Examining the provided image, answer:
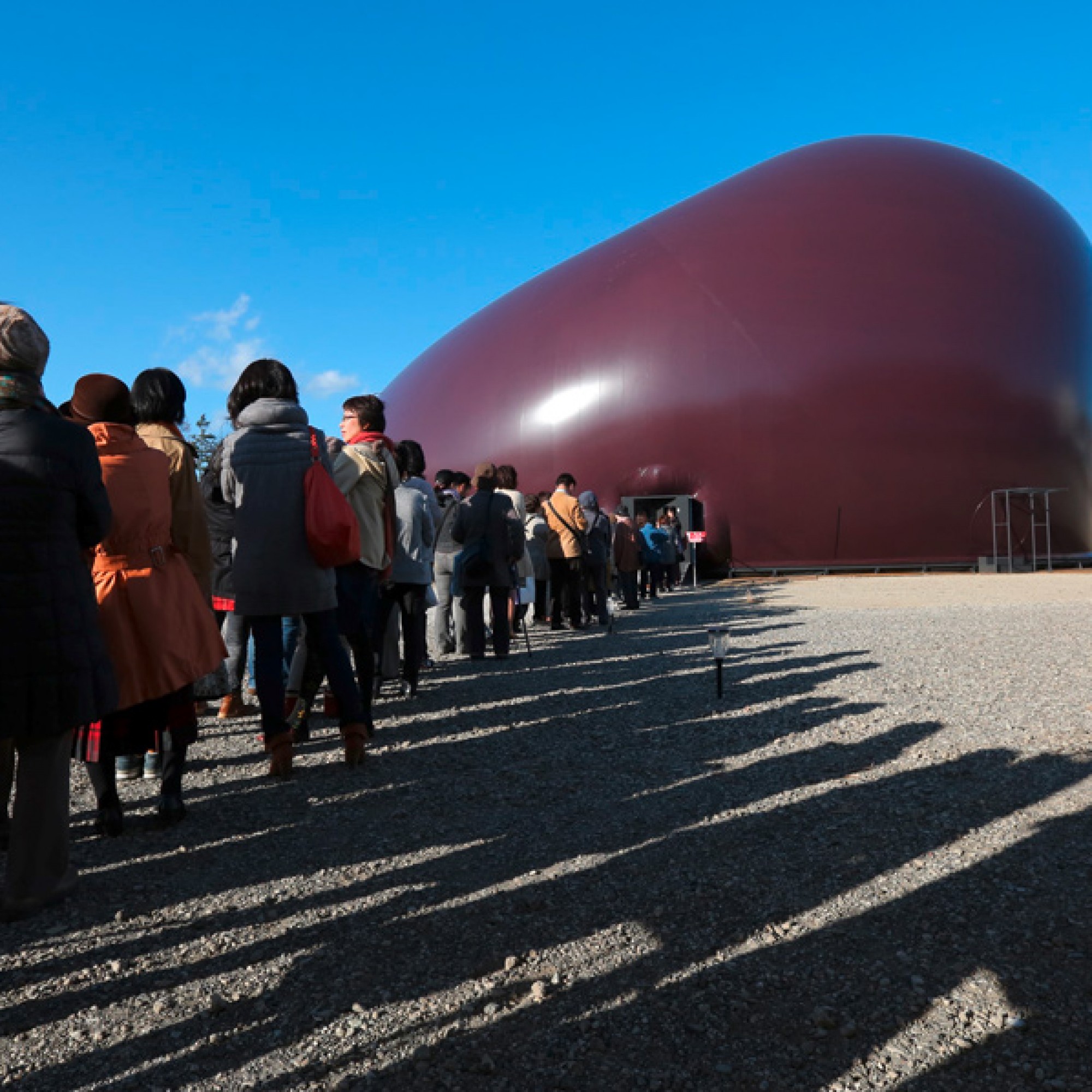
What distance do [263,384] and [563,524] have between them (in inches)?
245

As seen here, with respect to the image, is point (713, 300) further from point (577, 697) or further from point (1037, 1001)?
point (1037, 1001)

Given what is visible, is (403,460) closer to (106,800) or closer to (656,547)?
(106,800)

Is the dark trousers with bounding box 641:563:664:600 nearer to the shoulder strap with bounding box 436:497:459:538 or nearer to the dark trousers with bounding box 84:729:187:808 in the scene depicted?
the shoulder strap with bounding box 436:497:459:538

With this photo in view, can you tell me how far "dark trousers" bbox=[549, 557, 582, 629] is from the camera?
35.0 feet

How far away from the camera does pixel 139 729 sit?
3.39 meters

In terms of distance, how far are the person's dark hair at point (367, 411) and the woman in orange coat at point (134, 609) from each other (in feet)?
5.81

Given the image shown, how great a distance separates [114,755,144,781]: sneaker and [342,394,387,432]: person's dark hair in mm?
2128

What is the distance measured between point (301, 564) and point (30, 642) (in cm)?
149

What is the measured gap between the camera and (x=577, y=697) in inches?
236

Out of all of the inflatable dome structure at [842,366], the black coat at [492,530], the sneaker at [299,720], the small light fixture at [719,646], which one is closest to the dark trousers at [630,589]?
the black coat at [492,530]

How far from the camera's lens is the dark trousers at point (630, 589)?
13672 millimetres

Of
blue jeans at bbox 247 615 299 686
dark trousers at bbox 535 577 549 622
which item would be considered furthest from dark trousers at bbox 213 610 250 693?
dark trousers at bbox 535 577 549 622

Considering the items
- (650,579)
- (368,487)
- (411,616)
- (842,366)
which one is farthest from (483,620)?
(842,366)

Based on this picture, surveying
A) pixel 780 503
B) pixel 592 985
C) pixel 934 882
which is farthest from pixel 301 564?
pixel 780 503
